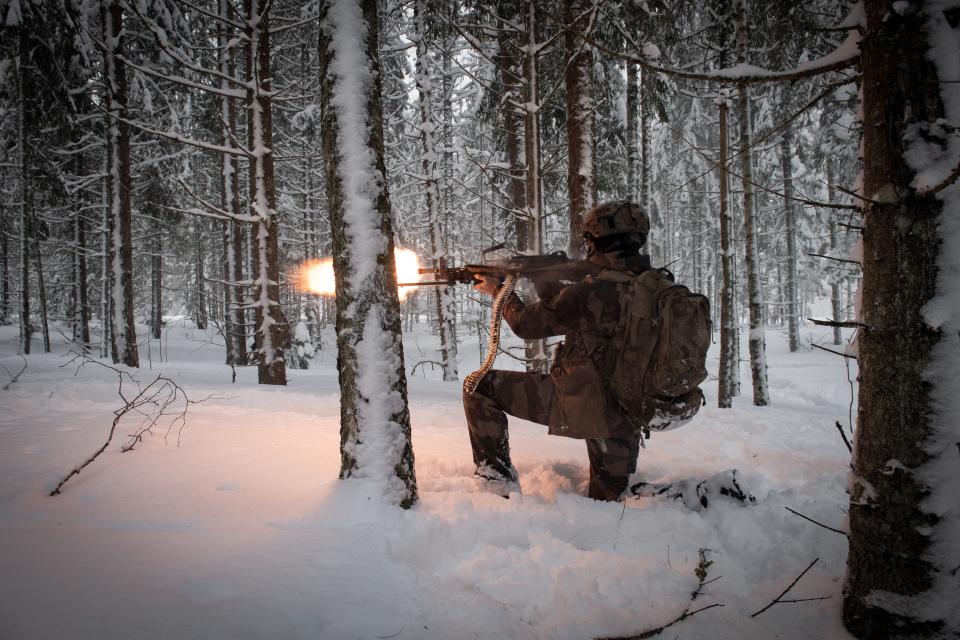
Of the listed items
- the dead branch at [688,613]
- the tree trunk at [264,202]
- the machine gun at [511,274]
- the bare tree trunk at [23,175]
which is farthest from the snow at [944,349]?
the bare tree trunk at [23,175]

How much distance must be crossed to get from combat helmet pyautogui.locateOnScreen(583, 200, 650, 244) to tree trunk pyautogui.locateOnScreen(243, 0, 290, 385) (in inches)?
250

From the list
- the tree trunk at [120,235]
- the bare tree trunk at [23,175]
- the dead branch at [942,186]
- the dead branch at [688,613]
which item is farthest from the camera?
the bare tree trunk at [23,175]

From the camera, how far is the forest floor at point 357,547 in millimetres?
1660

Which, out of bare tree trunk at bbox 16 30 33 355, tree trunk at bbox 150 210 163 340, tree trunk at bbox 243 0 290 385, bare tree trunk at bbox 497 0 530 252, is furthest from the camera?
tree trunk at bbox 150 210 163 340

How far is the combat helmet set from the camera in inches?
Result: 131

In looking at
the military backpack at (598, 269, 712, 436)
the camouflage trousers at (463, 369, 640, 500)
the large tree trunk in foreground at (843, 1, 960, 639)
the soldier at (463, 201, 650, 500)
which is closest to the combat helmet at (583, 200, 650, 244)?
the soldier at (463, 201, 650, 500)

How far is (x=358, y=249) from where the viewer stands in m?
2.82

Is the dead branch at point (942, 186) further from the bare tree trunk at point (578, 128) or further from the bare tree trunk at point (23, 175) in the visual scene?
the bare tree trunk at point (23, 175)

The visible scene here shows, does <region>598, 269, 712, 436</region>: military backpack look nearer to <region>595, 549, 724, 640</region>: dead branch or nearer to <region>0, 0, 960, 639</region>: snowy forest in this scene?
<region>0, 0, 960, 639</region>: snowy forest

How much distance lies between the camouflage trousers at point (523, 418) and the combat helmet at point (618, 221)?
1.25m

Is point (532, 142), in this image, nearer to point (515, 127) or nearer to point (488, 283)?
point (515, 127)

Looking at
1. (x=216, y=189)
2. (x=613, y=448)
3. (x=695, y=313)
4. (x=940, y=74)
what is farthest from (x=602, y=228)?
(x=216, y=189)

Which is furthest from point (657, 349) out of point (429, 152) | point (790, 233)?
point (790, 233)

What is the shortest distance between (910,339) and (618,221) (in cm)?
193
